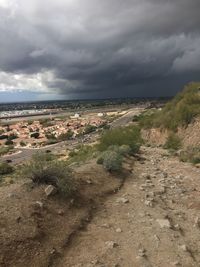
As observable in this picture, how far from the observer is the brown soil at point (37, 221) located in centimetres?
1048

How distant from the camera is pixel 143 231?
43.1 feet

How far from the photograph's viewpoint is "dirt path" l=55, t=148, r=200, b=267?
11.0 meters

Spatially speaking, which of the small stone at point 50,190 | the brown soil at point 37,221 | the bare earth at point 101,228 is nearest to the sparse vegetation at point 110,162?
the bare earth at point 101,228

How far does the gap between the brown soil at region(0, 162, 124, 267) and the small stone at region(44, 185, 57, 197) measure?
0.17 metres

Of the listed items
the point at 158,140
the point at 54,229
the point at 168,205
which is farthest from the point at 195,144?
the point at 54,229

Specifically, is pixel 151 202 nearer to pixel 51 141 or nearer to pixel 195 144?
pixel 195 144

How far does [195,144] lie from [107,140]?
937 cm

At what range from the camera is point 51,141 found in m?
95.9

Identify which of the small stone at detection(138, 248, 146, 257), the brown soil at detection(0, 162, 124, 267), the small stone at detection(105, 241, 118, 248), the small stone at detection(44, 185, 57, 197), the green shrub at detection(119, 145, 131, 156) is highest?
the small stone at detection(44, 185, 57, 197)

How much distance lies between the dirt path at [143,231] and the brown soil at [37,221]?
39 cm

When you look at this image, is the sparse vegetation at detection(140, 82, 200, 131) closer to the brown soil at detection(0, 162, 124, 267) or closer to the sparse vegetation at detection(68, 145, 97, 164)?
the sparse vegetation at detection(68, 145, 97, 164)

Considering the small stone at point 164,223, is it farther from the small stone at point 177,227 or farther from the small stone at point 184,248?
the small stone at point 184,248

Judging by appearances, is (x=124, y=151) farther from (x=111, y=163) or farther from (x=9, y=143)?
(x=9, y=143)

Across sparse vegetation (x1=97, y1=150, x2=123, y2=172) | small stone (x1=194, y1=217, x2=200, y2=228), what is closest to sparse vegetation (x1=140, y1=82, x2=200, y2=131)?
sparse vegetation (x1=97, y1=150, x2=123, y2=172)
